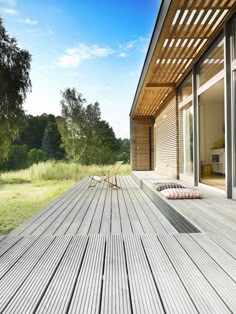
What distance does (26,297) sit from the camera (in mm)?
1351

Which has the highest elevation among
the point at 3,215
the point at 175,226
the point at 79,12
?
the point at 79,12

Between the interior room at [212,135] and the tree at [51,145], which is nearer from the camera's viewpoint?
the interior room at [212,135]

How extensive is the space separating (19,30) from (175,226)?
1239 centimetres

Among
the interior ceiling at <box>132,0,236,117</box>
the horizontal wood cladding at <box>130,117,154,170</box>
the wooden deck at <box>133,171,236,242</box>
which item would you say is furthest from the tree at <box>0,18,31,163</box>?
the wooden deck at <box>133,171,236,242</box>

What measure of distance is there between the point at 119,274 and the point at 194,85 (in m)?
4.78

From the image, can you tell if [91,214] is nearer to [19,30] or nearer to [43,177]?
[43,177]

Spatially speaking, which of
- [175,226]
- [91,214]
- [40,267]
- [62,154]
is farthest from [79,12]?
[62,154]

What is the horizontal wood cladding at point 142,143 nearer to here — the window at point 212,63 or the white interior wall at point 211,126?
the white interior wall at point 211,126

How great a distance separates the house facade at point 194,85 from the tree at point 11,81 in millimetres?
4845

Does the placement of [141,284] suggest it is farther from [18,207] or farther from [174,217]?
[18,207]

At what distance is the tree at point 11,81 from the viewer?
10438mm

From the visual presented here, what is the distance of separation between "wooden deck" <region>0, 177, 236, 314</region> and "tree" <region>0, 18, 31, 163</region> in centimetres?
935

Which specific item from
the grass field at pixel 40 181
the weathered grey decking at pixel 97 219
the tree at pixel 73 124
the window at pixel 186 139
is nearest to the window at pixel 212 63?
the window at pixel 186 139

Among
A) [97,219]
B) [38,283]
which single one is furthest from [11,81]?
[38,283]
